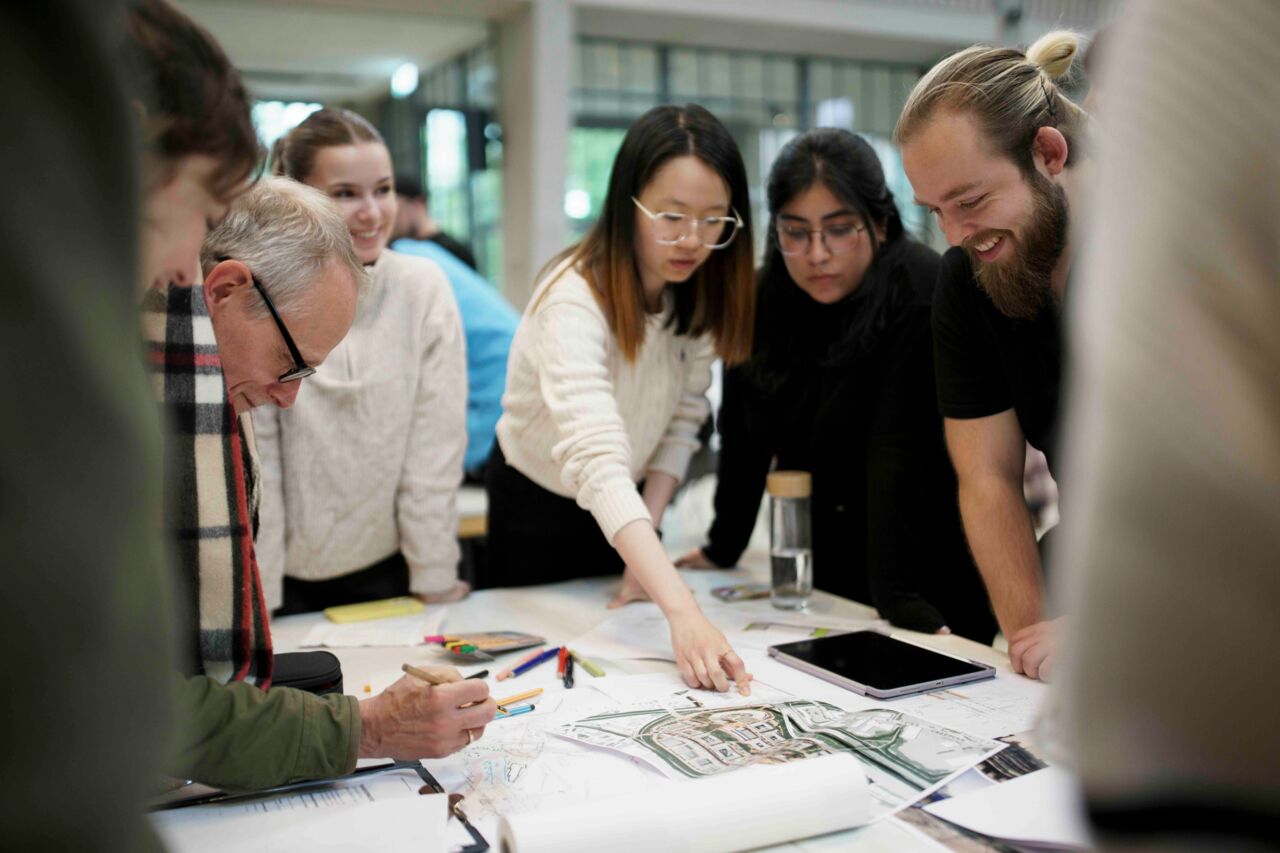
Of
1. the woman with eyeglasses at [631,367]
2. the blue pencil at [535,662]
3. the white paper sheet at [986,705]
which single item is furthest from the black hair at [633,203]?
the white paper sheet at [986,705]

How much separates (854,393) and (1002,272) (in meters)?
0.54

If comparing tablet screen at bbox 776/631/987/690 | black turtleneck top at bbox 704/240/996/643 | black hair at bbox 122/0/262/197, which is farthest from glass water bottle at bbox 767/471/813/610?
black hair at bbox 122/0/262/197

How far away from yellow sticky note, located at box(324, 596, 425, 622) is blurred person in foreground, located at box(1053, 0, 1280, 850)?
1557mm

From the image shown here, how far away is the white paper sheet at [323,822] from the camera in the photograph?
100 centimetres

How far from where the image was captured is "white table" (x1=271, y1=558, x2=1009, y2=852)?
5.15 feet

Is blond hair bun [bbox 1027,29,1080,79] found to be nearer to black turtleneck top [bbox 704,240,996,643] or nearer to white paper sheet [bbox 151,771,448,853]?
black turtleneck top [bbox 704,240,996,643]

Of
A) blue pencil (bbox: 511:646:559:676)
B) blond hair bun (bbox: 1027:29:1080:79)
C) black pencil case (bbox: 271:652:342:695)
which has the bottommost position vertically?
blue pencil (bbox: 511:646:559:676)

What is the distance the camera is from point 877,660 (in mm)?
1511

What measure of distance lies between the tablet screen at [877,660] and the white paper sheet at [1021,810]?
31cm

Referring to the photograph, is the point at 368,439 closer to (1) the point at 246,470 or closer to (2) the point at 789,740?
(1) the point at 246,470

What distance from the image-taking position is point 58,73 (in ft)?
1.63

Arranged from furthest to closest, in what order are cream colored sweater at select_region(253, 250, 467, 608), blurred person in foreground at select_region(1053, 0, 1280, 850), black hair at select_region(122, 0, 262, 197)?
cream colored sweater at select_region(253, 250, 467, 608) < black hair at select_region(122, 0, 262, 197) < blurred person in foreground at select_region(1053, 0, 1280, 850)

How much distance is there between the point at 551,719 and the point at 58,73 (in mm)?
1004

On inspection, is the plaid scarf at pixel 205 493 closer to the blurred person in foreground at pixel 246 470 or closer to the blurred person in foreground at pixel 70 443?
the blurred person in foreground at pixel 246 470
